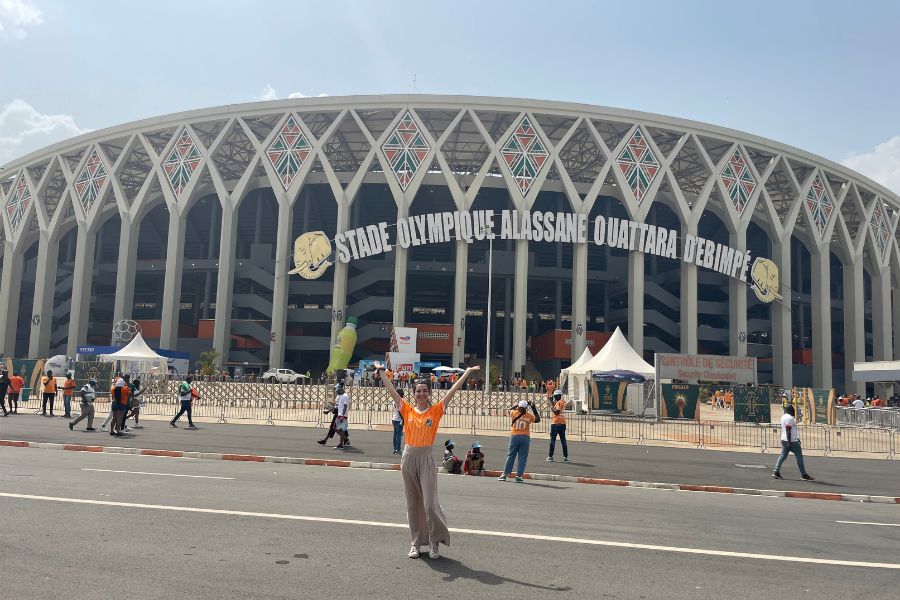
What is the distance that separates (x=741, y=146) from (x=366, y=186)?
119ft

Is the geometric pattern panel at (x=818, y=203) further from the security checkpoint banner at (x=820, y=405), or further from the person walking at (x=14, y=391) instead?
the person walking at (x=14, y=391)

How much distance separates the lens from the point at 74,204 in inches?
2414

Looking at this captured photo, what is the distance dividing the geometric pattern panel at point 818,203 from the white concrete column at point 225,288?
5516 cm

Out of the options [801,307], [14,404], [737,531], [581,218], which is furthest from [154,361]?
[801,307]

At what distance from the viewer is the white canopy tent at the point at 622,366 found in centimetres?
3055

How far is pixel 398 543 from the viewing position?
6.79 metres

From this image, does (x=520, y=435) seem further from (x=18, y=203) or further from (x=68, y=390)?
(x=18, y=203)

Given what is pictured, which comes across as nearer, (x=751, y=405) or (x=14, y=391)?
(x=14, y=391)

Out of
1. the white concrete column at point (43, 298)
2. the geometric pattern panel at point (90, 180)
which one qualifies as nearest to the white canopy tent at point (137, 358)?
the white concrete column at point (43, 298)

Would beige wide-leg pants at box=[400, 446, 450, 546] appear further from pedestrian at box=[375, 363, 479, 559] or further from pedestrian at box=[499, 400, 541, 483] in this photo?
pedestrian at box=[499, 400, 541, 483]

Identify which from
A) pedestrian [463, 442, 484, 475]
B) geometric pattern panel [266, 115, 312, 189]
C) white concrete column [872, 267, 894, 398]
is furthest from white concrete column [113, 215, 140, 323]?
white concrete column [872, 267, 894, 398]

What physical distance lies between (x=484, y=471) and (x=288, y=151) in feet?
158

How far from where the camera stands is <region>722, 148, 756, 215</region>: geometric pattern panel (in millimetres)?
57719

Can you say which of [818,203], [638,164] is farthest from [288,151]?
[818,203]
